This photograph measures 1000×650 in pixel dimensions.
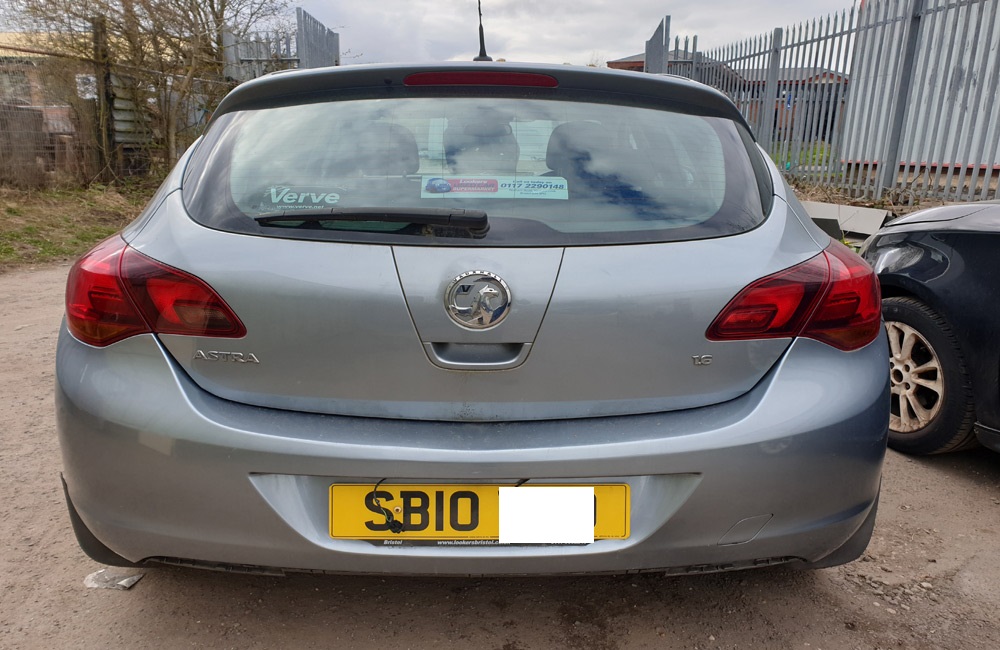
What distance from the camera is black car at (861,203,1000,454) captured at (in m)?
2.77

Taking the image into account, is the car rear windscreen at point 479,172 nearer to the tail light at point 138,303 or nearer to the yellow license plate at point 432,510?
the tail light at point 138,303

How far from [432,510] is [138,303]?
814 millimetres

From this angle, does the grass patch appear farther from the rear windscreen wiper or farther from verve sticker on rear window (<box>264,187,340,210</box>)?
the rear windscreen wiper

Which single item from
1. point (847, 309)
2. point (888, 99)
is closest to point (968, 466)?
point (847, 309)

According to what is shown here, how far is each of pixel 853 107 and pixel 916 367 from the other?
898cm

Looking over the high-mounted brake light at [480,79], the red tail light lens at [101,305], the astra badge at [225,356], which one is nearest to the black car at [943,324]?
the high-mounted brake light at [480,79]

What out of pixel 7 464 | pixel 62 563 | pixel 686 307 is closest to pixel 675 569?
pixel 686 307

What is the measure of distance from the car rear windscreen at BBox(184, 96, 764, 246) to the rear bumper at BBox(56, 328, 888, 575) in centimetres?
40

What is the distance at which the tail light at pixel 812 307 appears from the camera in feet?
5.52

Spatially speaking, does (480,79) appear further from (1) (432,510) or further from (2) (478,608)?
(2) (478,608)

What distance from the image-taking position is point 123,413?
167 cm

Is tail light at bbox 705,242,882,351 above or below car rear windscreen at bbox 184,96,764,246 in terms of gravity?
below

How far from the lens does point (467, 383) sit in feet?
5.38

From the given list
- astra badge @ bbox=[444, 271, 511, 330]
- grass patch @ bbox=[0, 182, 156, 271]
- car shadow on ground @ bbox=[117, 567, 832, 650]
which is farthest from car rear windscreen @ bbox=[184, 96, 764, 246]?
grass patch @ bbox=[0, 182, 156, 271]
